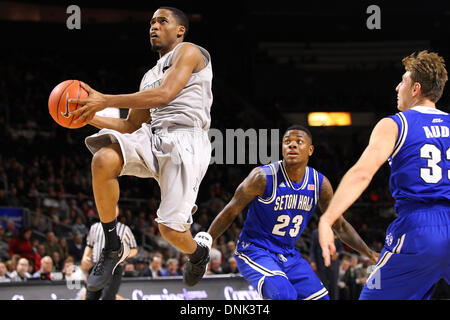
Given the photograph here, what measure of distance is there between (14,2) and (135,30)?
342cm

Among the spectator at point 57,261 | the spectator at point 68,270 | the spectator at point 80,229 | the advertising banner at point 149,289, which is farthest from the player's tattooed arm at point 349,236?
the spectator at point 80,229

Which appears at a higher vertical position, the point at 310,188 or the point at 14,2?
the point at 14,2

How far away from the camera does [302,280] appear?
486 cm

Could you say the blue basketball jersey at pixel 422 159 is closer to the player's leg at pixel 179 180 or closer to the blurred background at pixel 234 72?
the player's leg at pixel 179 180

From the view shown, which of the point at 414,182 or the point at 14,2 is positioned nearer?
the point at 414,182

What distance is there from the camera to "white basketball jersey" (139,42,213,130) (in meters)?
4.07

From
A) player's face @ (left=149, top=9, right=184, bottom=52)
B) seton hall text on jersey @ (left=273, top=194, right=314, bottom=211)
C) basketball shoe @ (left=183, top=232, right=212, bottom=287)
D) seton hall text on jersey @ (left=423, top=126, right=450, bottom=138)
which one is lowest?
basketball shoe @ (left=183, top=232, right=212, bottom=287)

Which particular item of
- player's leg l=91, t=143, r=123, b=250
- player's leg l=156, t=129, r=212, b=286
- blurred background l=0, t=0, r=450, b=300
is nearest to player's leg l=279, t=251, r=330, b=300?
player's leg l=156, t=129, r=212, b=286

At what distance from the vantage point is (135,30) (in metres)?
17.3

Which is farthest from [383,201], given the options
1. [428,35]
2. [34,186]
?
[34,186]

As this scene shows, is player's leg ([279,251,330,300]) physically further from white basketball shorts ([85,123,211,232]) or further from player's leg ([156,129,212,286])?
white basketball shorts ([85,123,211,232])

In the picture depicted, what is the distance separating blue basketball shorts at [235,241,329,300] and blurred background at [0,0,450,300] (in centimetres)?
642

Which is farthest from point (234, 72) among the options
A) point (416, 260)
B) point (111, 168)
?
point (416, 260)
